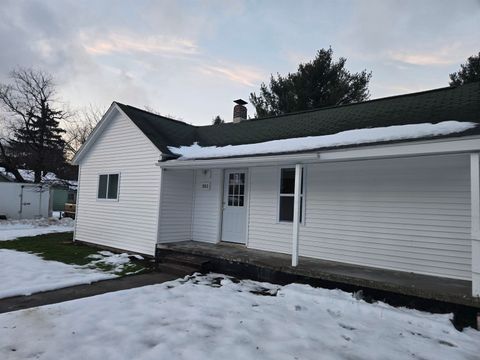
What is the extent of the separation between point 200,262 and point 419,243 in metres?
4.42

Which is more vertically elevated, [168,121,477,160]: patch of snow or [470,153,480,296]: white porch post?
[168,121,477,160]: patch of snow

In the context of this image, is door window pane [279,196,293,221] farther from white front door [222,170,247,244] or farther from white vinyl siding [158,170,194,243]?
white vinyl siding [158,170,194,243]

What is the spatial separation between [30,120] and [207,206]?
26.8 metres

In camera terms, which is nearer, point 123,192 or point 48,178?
point 123,192

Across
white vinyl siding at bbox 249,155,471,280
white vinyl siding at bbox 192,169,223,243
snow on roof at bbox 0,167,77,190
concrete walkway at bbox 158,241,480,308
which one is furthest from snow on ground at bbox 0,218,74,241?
snow on roof at bbox 0,167,77,190

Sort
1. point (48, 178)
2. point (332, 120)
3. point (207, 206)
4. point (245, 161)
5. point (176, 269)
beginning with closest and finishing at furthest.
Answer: point (245, 161) < point (176, 269) < point (332, 120) < point (207, 206) < point (48, 178)

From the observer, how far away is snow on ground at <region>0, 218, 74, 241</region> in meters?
12.8

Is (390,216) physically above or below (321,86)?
below

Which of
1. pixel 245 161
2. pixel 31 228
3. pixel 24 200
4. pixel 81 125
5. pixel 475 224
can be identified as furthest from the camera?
pixel 81 125

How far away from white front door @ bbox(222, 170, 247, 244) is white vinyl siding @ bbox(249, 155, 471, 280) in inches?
36.4

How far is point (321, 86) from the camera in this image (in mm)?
19797

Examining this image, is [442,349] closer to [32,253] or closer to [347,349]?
[347,349]

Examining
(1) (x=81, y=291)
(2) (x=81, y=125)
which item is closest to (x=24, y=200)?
(1) (x=81, y=291)

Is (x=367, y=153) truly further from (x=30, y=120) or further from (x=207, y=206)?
(x=30, y=120)
